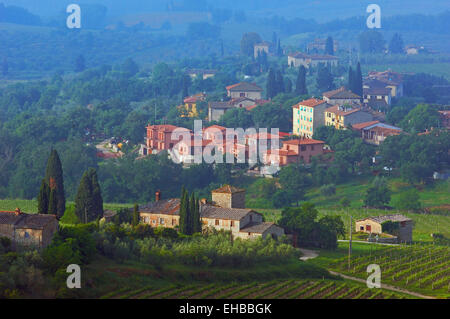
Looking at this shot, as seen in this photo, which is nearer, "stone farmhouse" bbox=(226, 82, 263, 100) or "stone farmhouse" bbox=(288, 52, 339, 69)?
"stone farmhouse" bbox=(226, 82, 263, 100)

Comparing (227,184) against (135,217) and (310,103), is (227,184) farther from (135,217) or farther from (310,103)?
(310,103)

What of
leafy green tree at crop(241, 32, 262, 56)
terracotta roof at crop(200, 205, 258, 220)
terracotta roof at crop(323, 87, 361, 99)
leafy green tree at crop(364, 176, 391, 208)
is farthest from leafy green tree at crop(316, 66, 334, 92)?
terracotta roof at crop(200, 205, 258, 220)

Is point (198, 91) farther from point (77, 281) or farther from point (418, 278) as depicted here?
point (77, 281)

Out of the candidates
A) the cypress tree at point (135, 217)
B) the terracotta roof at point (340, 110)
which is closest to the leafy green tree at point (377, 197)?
the terracotta roof at point (340, 110)

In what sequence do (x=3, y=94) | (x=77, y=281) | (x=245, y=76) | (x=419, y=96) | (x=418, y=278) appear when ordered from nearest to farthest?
1. (x=77, y=281)
2. (x=418, y=278)
3. (x=419, y=96)
4. (x=3, y=94)
5. (x=245, y=76)

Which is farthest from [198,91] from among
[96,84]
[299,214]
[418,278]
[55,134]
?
[418,278]

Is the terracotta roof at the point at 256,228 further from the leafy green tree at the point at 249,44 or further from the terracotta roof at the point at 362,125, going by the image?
the leafy green tree at the point at 249,44

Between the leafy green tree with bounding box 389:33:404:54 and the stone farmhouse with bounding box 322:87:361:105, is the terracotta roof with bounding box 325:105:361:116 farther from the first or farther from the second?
the leafy green tree with bounding box 389:33:404:54
